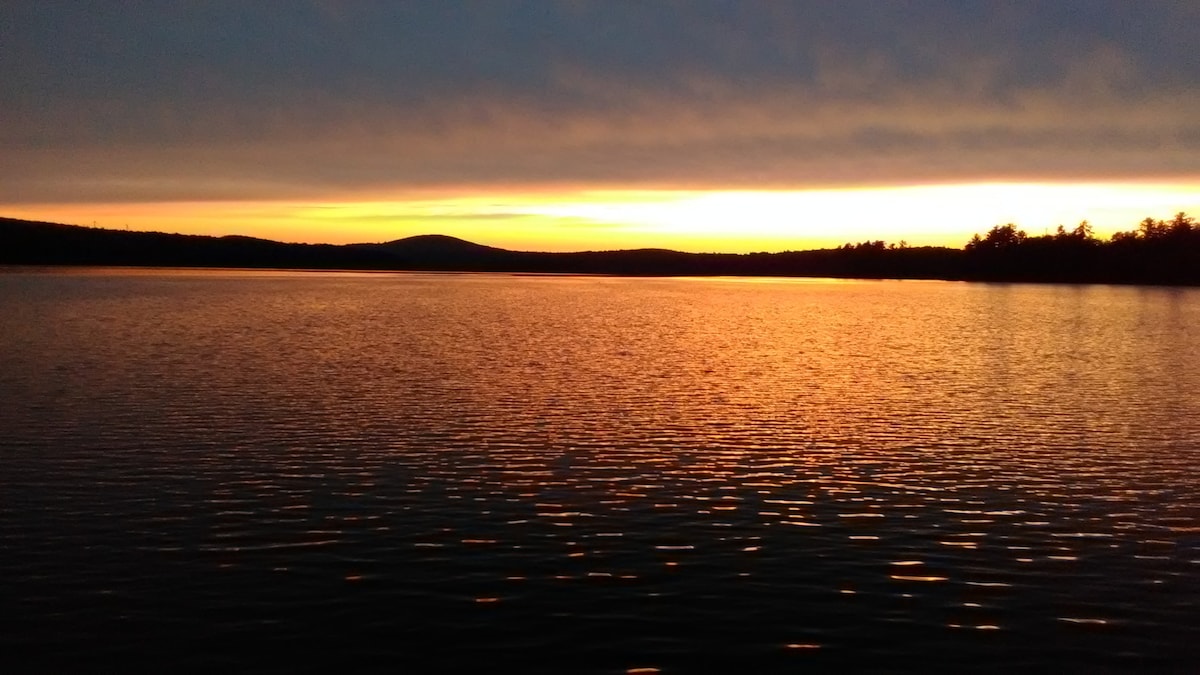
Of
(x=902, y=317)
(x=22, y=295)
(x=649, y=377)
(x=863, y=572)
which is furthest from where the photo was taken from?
(x=22, y=295)

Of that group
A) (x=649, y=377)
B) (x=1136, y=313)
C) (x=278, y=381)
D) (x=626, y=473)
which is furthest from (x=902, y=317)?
(x=626, y=473)

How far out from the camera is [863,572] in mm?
16766

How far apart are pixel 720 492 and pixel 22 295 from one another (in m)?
101

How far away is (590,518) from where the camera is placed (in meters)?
19.7

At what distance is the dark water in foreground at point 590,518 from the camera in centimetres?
1384

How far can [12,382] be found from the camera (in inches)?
1441

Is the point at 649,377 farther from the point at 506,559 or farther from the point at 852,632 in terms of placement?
the point at 852,632

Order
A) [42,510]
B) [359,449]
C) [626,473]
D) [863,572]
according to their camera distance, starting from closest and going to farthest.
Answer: [863,572], [42,510], [626,473], [359,449]

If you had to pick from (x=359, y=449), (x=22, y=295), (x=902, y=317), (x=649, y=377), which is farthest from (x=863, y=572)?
(x=22, y=295)

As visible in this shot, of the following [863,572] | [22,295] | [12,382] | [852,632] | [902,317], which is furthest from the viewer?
[22,295]

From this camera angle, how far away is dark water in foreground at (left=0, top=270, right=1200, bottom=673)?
13.8m

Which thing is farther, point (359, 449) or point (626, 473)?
point (359, 449)

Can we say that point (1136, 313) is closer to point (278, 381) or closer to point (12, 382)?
point (278, 381)

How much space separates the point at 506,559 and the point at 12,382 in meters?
27.8
